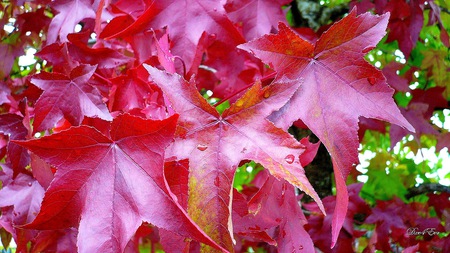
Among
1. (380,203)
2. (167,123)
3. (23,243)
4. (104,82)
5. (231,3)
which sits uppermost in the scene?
(167,123)

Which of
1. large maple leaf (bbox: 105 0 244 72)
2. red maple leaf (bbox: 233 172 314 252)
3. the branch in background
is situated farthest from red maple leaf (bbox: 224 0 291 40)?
the branch in background

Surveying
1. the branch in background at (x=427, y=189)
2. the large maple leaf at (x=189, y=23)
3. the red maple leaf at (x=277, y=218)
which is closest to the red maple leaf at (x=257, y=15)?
the large maple leaf at (x=189, y=23)

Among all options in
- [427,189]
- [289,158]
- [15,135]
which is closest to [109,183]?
[289,158]

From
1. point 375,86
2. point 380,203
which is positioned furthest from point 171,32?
point 380,203

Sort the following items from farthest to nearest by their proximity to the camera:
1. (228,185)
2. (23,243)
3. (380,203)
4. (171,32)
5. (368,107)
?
(380,203) < (23,243) < (171,32) < (368,107) < (228,185)

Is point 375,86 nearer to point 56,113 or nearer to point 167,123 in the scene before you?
point 167,123

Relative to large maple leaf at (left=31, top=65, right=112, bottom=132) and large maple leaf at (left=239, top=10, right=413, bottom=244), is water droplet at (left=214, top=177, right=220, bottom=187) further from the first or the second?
large maple leaf at (left=31, top=65, right=112, bottom=132)

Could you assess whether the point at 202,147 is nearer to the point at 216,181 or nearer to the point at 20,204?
the point at 216,181

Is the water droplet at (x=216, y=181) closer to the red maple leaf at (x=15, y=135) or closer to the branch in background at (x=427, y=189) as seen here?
the red maple leaf at (x=15, y=135)
